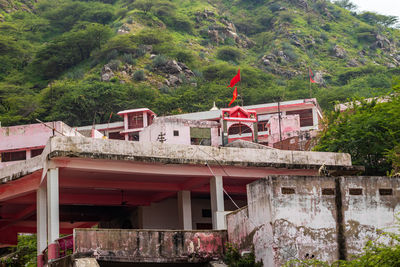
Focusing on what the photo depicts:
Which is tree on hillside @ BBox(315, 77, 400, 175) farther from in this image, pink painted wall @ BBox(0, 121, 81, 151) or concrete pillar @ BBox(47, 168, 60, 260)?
pink painted wall @ BBox(0, 121, 81, 151)

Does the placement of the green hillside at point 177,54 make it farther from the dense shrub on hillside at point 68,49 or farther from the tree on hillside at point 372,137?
the tree on hillside at point 372,137

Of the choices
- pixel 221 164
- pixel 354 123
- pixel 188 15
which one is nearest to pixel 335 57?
pixel 188 15

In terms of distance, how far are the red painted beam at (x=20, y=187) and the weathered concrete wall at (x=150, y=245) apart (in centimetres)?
393

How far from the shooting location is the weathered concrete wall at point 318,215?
14.9 metres

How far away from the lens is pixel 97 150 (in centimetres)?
1814

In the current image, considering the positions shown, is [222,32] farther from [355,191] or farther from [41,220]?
[355,191]

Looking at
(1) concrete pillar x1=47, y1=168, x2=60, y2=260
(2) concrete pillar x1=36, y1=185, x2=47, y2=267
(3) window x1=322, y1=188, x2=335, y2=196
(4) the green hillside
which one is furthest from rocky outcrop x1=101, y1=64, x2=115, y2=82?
(3) window x1=322, y1=188, x2=335, y2=196

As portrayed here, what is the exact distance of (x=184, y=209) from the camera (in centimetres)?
2128

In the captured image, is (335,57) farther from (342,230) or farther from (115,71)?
(342,230)

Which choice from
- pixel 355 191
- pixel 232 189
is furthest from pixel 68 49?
pixel 355 191

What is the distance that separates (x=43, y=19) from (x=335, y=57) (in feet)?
124

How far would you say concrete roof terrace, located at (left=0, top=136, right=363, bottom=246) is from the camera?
59.6ft

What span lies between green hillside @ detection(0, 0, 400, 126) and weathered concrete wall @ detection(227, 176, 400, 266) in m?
43.2

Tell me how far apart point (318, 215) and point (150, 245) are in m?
4.26
